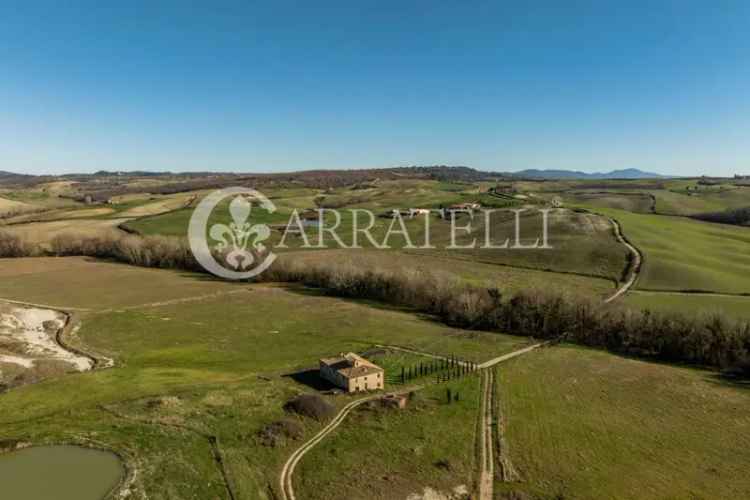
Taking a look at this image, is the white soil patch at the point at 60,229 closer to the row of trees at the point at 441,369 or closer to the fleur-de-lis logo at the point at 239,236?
the fleur-de-lis logo at the point at 239,236

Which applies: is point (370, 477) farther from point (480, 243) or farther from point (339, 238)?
point (339, 238)

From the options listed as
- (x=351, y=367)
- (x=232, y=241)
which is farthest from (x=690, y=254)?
(x=232, y=241)

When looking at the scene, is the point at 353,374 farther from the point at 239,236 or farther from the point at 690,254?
the point at 239,236

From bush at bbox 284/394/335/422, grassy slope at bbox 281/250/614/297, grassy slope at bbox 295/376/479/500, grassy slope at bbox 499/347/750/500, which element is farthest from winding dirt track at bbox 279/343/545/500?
grassy slope at bbox 281/250/614/297

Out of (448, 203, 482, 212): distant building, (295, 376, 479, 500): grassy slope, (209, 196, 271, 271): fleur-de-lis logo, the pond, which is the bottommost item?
(295, 376, 479, 500): grassy slope

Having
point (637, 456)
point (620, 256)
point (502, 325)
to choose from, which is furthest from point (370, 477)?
point (620, 256)

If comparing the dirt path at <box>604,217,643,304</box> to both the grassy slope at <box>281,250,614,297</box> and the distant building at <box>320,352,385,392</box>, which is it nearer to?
the grassy slope at <box>281,250,614,297</box>
